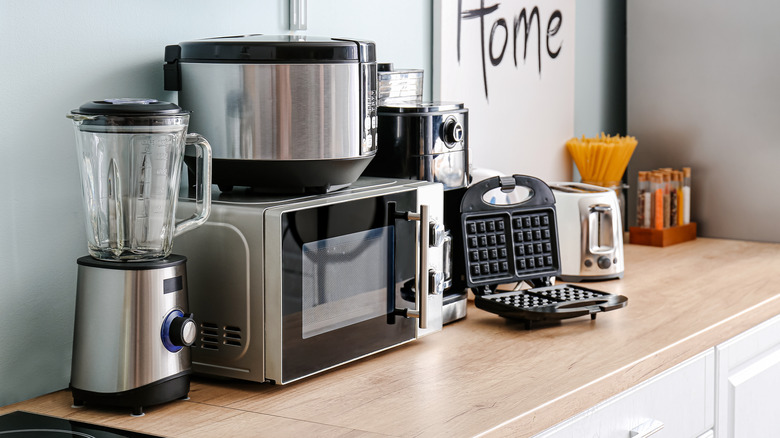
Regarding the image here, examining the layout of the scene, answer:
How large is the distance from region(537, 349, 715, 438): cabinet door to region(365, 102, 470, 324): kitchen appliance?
39cm

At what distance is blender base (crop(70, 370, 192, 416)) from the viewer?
1213mm

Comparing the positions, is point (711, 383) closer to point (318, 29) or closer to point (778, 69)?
point (318, 29)

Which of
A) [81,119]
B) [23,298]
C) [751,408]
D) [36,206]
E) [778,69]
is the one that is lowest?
[751,408]

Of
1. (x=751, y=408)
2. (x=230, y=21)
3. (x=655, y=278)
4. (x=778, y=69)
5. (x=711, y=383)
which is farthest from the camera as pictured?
(x=778, y=69)

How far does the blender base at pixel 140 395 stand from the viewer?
1.21 metres

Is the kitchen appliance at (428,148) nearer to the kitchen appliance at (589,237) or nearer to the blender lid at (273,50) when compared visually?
the blender lid at (273,50)

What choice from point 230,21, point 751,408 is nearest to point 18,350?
point 230,21

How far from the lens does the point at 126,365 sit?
120 cm

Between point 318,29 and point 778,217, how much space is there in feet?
4.82

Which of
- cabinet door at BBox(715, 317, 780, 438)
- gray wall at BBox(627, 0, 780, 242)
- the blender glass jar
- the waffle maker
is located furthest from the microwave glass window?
gray wall at BBox(627, 0, 780, 242)

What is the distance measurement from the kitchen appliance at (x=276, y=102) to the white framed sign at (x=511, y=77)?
0.77 metres

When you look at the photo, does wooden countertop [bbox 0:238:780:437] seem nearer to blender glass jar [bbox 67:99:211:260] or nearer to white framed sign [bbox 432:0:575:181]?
blender glass jar [bbox 67:99:211:260]

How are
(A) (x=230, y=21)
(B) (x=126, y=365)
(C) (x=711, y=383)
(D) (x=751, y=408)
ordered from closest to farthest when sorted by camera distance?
(B) (x=126, y=365), (A) (x=230, y=21), (C) (x=711, y=383), (D) (x=751, y=408)

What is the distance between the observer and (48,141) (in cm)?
132
